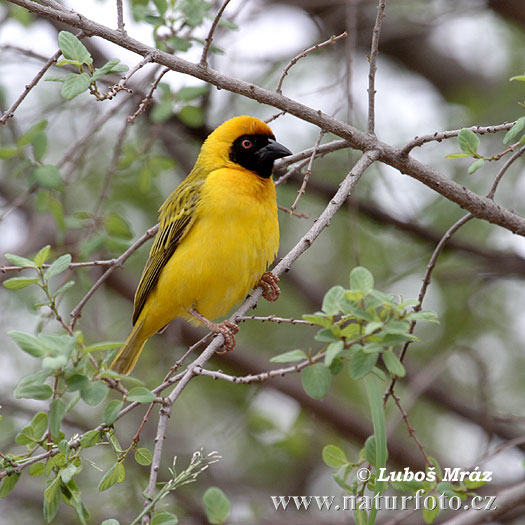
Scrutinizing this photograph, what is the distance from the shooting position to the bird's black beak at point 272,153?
161 inches

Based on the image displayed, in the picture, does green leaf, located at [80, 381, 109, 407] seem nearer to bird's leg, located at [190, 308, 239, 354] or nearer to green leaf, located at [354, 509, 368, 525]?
green leaf, located at [354, 509, 368, 525]

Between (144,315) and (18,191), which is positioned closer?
(144,315)

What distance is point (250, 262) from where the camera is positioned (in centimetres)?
373

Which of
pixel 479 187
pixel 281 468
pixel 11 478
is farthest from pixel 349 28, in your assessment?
pixel 281 468

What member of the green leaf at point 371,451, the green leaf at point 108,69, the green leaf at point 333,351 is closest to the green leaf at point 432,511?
the green leaf at point 371,451

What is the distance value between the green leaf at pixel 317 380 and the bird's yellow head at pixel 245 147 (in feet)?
6.86

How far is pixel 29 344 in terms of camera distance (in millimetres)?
1893

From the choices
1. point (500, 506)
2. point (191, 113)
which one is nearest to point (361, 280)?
point (500, 506)

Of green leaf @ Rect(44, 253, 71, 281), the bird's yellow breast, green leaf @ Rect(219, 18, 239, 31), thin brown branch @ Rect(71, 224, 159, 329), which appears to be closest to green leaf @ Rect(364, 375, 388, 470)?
green leaf @ Rect(44, 253, 71, 281)

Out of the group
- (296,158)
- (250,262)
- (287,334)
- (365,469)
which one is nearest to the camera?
(365,469)

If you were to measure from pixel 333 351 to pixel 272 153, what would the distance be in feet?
7.43

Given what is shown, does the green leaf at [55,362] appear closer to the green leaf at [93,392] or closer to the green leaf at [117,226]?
the green leaf at [93,392]

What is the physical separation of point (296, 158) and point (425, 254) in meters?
2.68

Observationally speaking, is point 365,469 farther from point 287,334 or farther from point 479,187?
point 287,334
